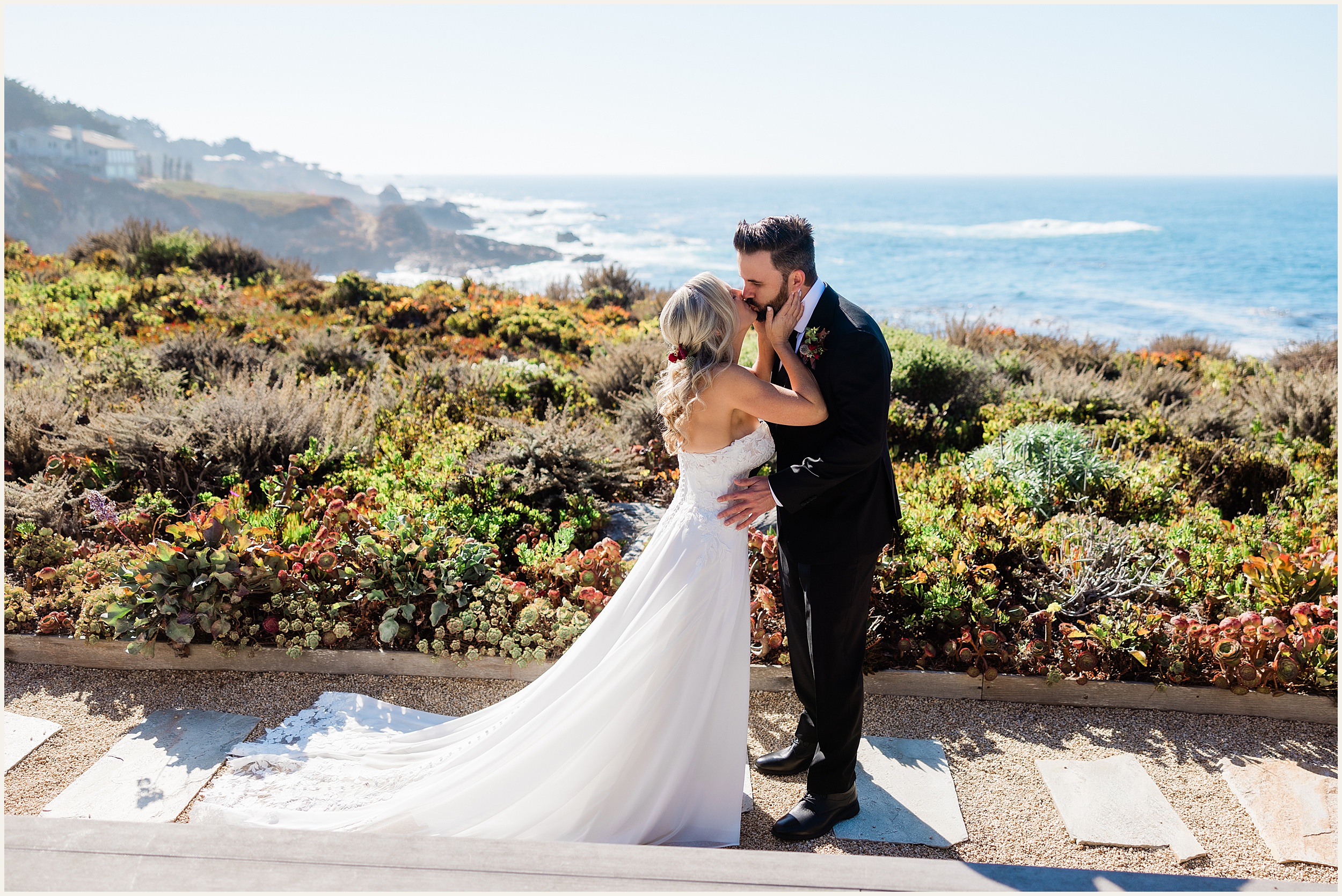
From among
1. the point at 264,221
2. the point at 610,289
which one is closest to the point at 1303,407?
the point at 610,289

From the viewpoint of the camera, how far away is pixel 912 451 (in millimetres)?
7047

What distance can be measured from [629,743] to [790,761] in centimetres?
85

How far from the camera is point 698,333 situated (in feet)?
9.19

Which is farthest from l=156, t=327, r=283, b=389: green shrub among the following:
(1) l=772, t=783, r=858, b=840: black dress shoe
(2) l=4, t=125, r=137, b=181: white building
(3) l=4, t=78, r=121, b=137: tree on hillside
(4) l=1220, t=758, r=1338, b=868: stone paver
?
(3) l=4, t=78, r=121, b=137: tree on hillside

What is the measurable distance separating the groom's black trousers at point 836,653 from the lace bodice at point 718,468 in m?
0.35

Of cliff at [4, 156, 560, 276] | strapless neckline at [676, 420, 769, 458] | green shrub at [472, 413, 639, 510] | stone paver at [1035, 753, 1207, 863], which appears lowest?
stone paver at [1035, 753, 1207, 863]

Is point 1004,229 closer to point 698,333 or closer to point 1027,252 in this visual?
point 1027,252

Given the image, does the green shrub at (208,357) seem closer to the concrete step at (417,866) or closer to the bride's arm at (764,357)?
the concrete step at (417,866)

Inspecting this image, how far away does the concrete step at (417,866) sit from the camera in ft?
7.12

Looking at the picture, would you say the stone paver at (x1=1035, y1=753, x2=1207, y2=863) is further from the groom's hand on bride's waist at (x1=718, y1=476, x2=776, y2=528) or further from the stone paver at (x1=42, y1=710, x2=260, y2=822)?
the stone paver at (x1=42, y1=710, x2=260, y2=822)

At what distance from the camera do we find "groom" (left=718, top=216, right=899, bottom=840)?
2.81m

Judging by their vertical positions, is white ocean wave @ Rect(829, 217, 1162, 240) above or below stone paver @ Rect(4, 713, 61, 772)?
above

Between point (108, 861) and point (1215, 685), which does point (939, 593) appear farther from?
point (108, 861)

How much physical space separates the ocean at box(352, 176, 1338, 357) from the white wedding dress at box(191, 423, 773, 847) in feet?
22.6
